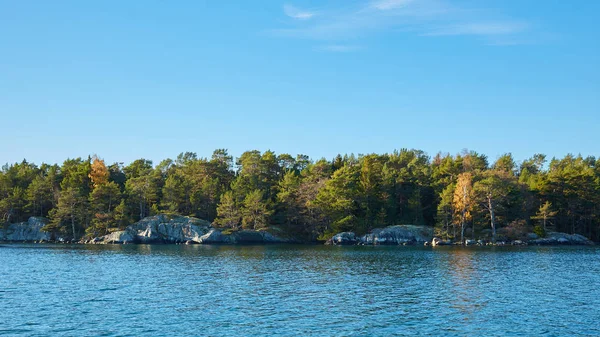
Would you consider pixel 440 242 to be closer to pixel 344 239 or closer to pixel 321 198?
pixel 344 239

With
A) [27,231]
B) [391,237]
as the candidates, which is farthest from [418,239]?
[27,231]

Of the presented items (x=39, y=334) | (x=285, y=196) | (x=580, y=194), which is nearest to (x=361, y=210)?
(x=285, y=196)

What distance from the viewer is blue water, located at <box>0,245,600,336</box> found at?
96.9 ft

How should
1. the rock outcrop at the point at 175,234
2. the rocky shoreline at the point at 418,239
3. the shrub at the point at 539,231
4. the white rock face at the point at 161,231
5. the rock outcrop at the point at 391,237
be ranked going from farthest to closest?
the white rock face at the point at 161,231 < the rock outcrop at the point at 175,234 < the rock outcrop at the point at 391,237 < the shrub at the point at 539,231 < the rocky shoreline at the point at 418,239

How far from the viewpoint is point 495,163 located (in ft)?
480

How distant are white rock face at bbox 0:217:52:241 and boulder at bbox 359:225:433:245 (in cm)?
8024

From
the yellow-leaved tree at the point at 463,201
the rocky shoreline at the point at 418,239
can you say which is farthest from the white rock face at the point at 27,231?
the yellow-leaved tree at the point at 463,201

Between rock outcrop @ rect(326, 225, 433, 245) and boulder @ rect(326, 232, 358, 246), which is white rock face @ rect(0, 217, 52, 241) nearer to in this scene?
boulder @ rect(326, 232, 358, 246)

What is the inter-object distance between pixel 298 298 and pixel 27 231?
112058 mm

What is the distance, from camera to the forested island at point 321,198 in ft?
363

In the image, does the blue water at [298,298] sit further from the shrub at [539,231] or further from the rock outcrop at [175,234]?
the rock outcrop at [175,234]

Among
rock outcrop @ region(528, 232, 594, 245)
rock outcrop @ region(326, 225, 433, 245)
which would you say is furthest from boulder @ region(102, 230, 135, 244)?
rock outcrop @ region(528, 232, 594, 245)

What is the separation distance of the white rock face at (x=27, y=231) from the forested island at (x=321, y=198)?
217 cm

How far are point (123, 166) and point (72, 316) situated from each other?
126113 mm
